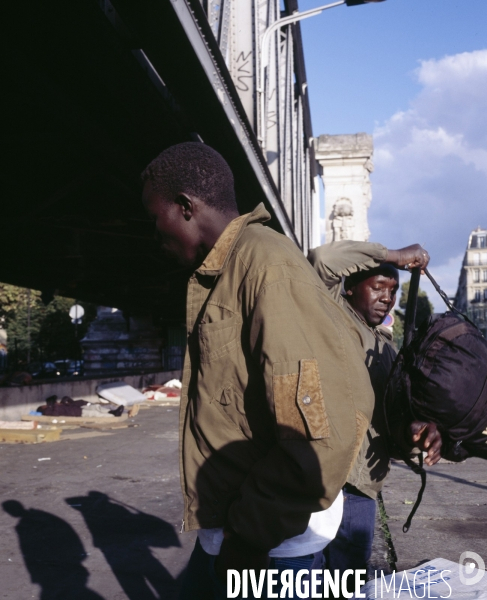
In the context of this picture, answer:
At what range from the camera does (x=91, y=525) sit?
15.5ft

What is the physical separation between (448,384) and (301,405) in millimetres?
694

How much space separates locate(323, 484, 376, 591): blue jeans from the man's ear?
1.40 metres

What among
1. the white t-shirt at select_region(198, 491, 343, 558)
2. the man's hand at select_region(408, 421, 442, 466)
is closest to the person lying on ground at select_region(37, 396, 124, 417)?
the man's hand at select_region(408, 421, 442, 466)

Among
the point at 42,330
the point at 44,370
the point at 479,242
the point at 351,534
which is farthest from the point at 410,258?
the point at 479,242

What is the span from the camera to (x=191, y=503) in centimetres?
152

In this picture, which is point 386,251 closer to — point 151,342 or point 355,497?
point 355,497

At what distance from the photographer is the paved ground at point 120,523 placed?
3668 millimetres

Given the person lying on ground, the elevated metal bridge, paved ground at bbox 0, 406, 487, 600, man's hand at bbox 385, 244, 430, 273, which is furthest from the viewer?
the person lying on ground

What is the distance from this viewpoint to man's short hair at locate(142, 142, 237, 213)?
1651 millimetres

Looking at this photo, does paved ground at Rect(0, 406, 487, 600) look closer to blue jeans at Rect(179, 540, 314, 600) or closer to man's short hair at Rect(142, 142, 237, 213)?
blue jeans at Rect(179, 540, 314, 600)

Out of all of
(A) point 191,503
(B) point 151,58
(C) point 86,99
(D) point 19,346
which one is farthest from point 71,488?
(D) point 19,346

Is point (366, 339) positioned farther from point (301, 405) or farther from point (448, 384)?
point (301, 405)

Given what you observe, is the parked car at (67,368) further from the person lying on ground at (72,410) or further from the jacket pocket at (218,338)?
the jacket pocket at (218,338)

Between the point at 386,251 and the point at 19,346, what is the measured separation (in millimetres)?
47049
